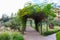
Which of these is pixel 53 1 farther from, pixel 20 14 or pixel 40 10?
pixel 20 14

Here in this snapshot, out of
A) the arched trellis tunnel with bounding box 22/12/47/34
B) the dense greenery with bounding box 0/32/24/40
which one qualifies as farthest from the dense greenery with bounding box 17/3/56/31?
the dense greenery with bounding box 0/32/24/40

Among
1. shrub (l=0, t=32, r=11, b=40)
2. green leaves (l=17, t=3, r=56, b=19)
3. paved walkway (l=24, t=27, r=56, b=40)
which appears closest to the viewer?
shrub (l=0, t=32, r=11, b=40)

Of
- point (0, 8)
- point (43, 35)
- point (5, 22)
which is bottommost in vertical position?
point (43, 35)

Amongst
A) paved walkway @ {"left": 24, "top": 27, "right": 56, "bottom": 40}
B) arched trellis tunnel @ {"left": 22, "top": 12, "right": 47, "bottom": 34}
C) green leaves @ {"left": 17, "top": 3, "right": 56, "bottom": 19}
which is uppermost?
green leaves @ {"left": 17, "top": 3, "right": 56, "bottom": 19}

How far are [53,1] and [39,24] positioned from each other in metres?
0.78

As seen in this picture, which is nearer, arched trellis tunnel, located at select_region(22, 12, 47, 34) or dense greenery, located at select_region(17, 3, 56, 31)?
dense greenery, located at select_region(17, 3, 56, 31)

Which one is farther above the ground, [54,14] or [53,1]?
[53,1]

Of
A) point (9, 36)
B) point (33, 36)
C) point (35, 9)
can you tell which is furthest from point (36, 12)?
point (9, 36)

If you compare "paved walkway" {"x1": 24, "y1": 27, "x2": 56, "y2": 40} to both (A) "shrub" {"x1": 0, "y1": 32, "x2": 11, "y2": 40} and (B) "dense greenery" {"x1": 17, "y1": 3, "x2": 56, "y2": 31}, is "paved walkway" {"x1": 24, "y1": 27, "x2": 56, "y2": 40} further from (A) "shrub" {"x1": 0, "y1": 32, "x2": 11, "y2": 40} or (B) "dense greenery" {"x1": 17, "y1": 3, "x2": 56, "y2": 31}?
(A) "shrub" {"x1": 0, "y1": 32, "x2": 11, "y2": 40}

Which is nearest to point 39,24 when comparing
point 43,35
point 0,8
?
point 43,35

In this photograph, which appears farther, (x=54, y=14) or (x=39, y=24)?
(x=39, y=24)

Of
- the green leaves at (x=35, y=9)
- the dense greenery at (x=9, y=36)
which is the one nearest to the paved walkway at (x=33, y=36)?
the green leaves at (x=35, y=9)

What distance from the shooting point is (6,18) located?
545 cm

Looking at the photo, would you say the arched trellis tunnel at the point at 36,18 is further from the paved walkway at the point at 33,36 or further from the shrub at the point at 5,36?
the shrub at the point at 5,36
